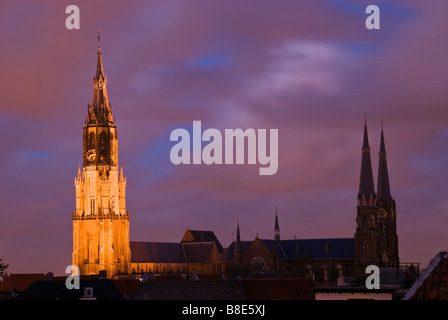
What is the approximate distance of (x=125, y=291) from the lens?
355 ft
